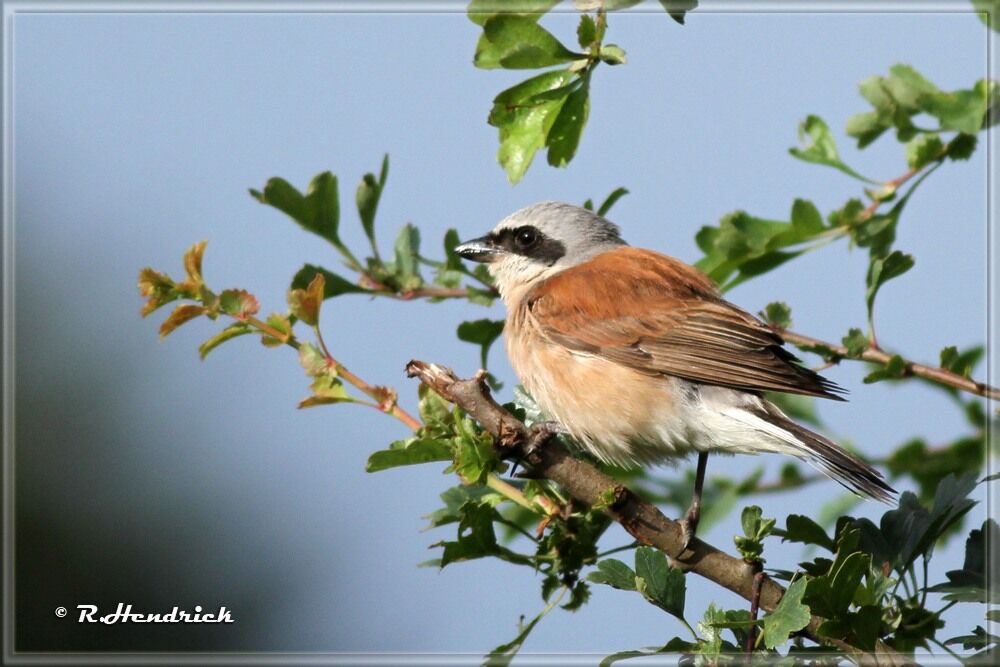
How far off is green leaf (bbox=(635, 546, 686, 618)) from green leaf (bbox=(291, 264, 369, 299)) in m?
1.21

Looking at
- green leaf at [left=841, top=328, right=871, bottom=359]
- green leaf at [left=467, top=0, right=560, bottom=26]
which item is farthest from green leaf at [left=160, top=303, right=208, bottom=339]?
green leaf at [left=841, top=328, right=871, bottom=359]

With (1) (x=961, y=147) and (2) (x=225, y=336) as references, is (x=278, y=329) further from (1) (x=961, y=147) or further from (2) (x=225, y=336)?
(1) (x=961, y=147)

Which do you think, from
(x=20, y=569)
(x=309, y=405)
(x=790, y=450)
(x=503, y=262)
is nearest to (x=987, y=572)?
(x=790, y=450)

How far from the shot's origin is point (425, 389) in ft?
7.79

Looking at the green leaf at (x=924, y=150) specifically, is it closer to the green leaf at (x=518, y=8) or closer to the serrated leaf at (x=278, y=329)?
the green leaf at (x=518, y=8)

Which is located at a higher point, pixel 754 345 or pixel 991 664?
pixel 754 345

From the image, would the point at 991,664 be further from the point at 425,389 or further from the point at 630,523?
the point at 425,389

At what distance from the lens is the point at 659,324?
3.53m

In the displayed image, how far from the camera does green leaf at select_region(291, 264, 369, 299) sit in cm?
284

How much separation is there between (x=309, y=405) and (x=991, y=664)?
1.49 m

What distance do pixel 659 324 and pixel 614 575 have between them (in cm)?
158

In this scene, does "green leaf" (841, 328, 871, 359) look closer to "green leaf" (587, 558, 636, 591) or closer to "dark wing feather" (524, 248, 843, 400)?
"dark wing feather" (524, 248, 843, 400)

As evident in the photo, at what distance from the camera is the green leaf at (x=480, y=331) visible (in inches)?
116

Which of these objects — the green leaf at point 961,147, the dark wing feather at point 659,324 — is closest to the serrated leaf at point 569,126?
the green leaf at point 961,147
